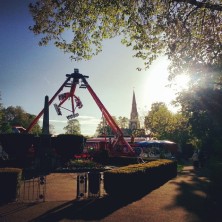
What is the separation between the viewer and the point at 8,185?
11.3m

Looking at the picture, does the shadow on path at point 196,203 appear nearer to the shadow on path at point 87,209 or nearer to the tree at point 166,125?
the shadow on path at point 87,209

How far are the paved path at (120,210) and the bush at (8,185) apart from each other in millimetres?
791

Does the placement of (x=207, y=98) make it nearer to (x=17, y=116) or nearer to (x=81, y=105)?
(x=81, y=105)

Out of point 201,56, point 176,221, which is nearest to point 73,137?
point 201,56

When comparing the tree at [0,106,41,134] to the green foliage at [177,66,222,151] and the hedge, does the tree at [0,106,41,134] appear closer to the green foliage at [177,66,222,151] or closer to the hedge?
the green foliage at [177,66,222,151]

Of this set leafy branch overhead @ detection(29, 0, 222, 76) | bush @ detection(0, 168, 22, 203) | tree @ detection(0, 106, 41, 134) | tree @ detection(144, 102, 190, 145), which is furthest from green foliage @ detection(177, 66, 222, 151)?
tree @ detection(0, 106, 41, 134)

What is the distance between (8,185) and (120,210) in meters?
5.18

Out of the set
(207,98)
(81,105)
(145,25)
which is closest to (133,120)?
(81,105)

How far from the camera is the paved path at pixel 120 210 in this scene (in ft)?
27.9

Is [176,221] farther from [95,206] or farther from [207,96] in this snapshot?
[207,96]

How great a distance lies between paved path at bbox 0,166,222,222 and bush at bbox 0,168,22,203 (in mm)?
791

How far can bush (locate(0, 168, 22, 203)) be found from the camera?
438 inches

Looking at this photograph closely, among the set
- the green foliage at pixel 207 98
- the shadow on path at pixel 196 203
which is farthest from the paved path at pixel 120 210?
the green foliage at pixel 207 98

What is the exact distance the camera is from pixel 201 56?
53.7ft
